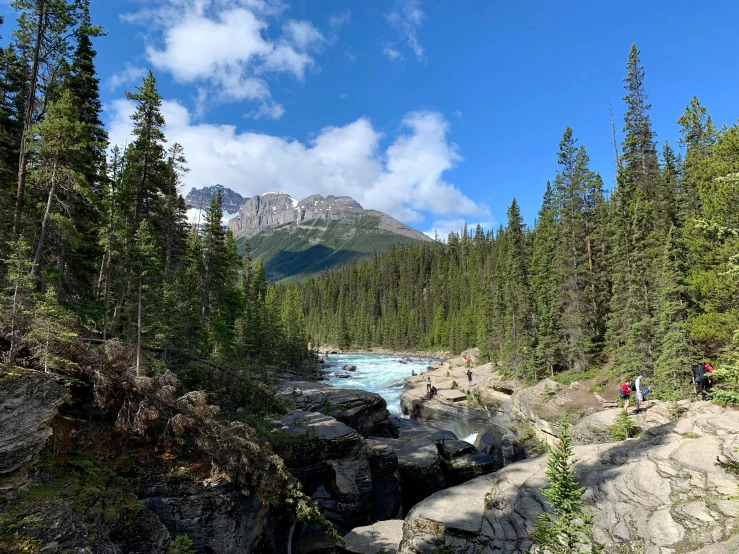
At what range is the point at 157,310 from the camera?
1705 cm

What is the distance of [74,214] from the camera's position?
751 inches

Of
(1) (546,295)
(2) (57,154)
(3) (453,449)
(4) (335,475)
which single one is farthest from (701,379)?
(2) (57,154)

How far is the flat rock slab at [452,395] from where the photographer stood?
4343 centimetres

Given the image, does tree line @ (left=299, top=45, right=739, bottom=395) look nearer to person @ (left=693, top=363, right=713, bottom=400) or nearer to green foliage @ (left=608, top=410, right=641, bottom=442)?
person @ (left=693, top=363, right=713, bottom=400)

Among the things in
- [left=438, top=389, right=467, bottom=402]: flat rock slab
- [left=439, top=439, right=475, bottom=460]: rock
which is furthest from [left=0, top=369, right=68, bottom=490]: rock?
[left=438, top=389, right=467, bottom=402]: flat rock slab

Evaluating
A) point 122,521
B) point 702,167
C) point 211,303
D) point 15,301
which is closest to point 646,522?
point 122,521

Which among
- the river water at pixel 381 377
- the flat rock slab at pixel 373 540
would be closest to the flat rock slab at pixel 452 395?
the river water at pixel 381 377

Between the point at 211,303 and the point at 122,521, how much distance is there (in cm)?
3329

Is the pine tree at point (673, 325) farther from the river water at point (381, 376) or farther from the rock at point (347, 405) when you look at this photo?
the river water at point (381, 376)

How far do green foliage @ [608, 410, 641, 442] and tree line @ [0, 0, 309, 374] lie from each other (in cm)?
2210

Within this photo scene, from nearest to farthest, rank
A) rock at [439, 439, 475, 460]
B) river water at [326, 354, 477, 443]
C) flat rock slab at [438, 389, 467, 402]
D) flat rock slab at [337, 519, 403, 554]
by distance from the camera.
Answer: flat rock slab at [337, 519, 403, 554] → rock at [439, 439, 475, 460] → flat rock slab at [438, 389, 467, 402] → river water at [326, 354, 477, 443]

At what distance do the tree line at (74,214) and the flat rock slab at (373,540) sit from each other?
35.3 ft

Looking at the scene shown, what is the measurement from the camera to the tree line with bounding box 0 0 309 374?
11.8 m

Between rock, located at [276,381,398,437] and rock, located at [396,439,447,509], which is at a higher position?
rock, located at [276,381,398,437]
